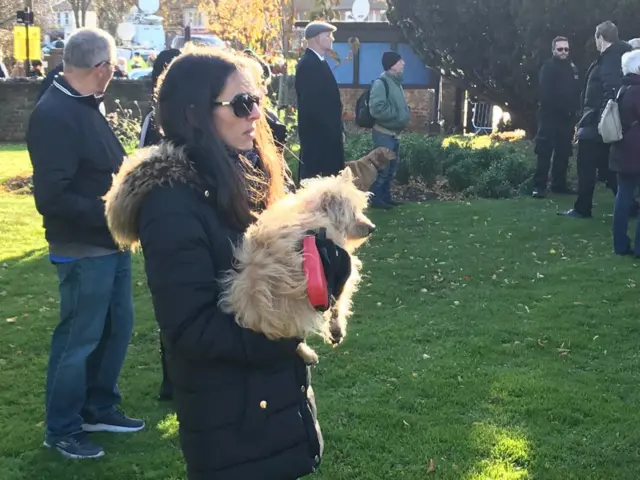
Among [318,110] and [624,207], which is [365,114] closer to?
[318,110]

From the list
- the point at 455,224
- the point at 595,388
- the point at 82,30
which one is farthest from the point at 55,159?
the point at 455,224

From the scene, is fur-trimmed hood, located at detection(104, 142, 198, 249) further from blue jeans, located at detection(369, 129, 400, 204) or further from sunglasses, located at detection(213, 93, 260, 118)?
blue jeans, located at detection(369, 129, 400, 204)

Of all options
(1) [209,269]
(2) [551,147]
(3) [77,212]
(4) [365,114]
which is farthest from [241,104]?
(2) [551,147]

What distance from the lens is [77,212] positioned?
3.82 meters

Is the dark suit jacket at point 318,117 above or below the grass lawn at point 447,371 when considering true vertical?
above

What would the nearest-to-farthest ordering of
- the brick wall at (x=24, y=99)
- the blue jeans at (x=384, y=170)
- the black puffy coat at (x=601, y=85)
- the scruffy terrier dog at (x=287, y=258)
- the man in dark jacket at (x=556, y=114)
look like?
the scruffy terrier dog at (x=287, y=258)
the black puffy coat at (x=601, y=85)
the blue jeans at (x=384, y=170)
the man in dark jacket at (x=556, y=114)
the brick wall at (x=24, y=99)

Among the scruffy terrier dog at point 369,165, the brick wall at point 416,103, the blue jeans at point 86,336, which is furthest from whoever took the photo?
the brick wall at point 416,103

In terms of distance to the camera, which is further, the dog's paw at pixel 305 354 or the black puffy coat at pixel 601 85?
the black puffy coat at pixel 601 85

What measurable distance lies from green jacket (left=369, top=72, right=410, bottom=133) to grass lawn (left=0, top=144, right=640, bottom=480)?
7.08 ft

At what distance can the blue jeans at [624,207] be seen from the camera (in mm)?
7872

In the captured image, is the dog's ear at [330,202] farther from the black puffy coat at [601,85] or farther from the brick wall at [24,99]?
the brick wall at [24,99]

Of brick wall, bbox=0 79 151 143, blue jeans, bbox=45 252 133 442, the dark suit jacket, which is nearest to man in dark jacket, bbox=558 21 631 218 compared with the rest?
the dark suit jacket

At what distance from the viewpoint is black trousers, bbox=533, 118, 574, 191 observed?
11211 millimetres

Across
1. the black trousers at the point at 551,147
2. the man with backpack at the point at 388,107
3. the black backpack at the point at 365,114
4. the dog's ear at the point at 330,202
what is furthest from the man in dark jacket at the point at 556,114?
the dog's ear at the point at 330,202
